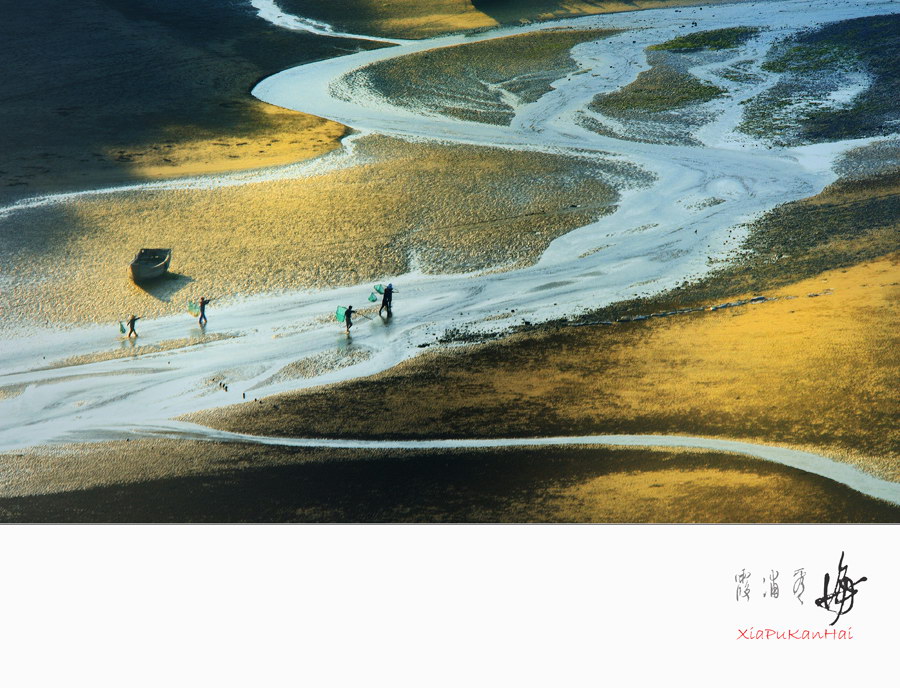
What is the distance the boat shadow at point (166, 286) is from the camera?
15.5 m

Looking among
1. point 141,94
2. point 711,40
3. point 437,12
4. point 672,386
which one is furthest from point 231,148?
point 711,40

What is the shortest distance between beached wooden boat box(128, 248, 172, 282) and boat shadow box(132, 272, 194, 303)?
103 mm

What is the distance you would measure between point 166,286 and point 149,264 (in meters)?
0.58

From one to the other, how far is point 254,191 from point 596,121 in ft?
36.1

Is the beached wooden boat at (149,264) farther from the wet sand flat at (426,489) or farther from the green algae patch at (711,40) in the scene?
the green algae patch at (711,40)

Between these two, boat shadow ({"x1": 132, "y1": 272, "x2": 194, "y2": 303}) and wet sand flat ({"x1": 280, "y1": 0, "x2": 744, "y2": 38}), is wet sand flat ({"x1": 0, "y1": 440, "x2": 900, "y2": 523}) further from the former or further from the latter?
wet sand flat ({"x1": 280, "y1": 0, "x2": 744, "y2": 38})

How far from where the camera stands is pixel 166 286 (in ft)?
51.8

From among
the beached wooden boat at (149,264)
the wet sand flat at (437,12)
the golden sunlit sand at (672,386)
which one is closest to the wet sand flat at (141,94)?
the wet sand flat at (437,12)

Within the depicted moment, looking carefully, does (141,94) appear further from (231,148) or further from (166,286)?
(166,286)

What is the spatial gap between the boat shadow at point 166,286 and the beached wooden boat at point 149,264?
0.10 meters

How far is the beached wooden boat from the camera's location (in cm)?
1576

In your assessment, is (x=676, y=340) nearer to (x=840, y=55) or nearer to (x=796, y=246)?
(x=796, y=246)

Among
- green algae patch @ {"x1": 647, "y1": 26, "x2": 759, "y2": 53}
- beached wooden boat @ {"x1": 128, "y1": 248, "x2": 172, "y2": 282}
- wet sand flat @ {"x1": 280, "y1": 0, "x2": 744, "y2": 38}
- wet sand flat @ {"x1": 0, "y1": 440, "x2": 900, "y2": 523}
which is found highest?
wet sand flat @ {"x1": 280, "y1": 0, "x2": 744, "y2": 38}
